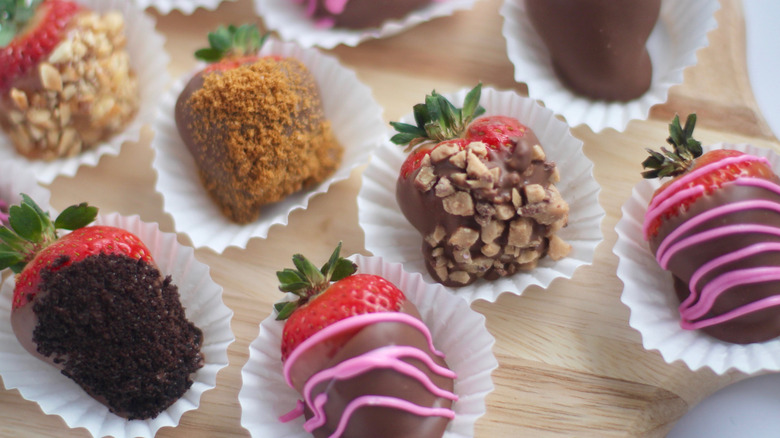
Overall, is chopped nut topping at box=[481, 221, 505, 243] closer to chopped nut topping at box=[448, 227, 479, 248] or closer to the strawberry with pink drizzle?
chopped nut topping at box=[448, 227, 479, 248]

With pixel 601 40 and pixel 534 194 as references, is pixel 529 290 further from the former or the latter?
pixel 601 40

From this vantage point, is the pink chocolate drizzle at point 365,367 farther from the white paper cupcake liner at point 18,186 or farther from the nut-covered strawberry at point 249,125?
the white paper cupcake liner at point 18,186

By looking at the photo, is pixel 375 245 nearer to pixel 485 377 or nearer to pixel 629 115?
pixel 485 377

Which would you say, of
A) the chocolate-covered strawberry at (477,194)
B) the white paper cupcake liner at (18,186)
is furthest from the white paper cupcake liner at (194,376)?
the chocolate-covered strawberry at (477,194)

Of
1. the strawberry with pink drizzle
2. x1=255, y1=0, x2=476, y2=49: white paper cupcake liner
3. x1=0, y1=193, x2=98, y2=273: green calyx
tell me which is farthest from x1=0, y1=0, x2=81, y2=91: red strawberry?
the strawberry with pink drizzle

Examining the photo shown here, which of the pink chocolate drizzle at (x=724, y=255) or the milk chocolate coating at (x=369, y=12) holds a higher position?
the milk chocolate coating at (x=369, y=12)
